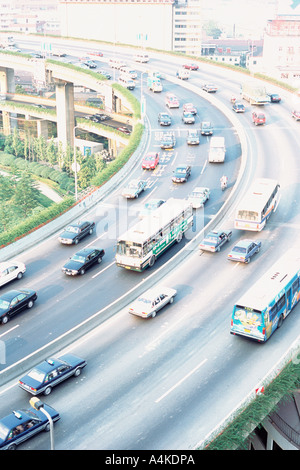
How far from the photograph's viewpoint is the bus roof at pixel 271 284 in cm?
3719

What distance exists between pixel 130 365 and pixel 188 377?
12.4 ft

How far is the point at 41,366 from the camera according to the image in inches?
1375

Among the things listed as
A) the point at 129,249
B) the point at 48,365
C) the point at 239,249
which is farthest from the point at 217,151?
the point at 48,365

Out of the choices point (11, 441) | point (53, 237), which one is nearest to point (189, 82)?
point (53, 237)

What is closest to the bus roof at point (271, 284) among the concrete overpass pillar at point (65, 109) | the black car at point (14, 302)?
the black car at point (14, 302)

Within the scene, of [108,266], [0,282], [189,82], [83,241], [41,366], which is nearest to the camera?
[41,366]

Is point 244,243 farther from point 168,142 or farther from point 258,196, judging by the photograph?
point 168,142

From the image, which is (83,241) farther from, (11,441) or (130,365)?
(11,441)

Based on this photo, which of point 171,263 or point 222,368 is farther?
point 171,263

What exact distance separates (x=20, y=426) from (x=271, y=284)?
1815 centimetres

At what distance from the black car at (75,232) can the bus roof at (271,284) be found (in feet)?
65.1

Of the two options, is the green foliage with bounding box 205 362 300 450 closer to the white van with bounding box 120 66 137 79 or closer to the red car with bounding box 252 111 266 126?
the red car with bounding box 252 111 266 126

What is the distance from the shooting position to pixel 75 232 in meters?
54.8

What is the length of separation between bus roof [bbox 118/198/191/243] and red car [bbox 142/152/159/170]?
17.2 metres
